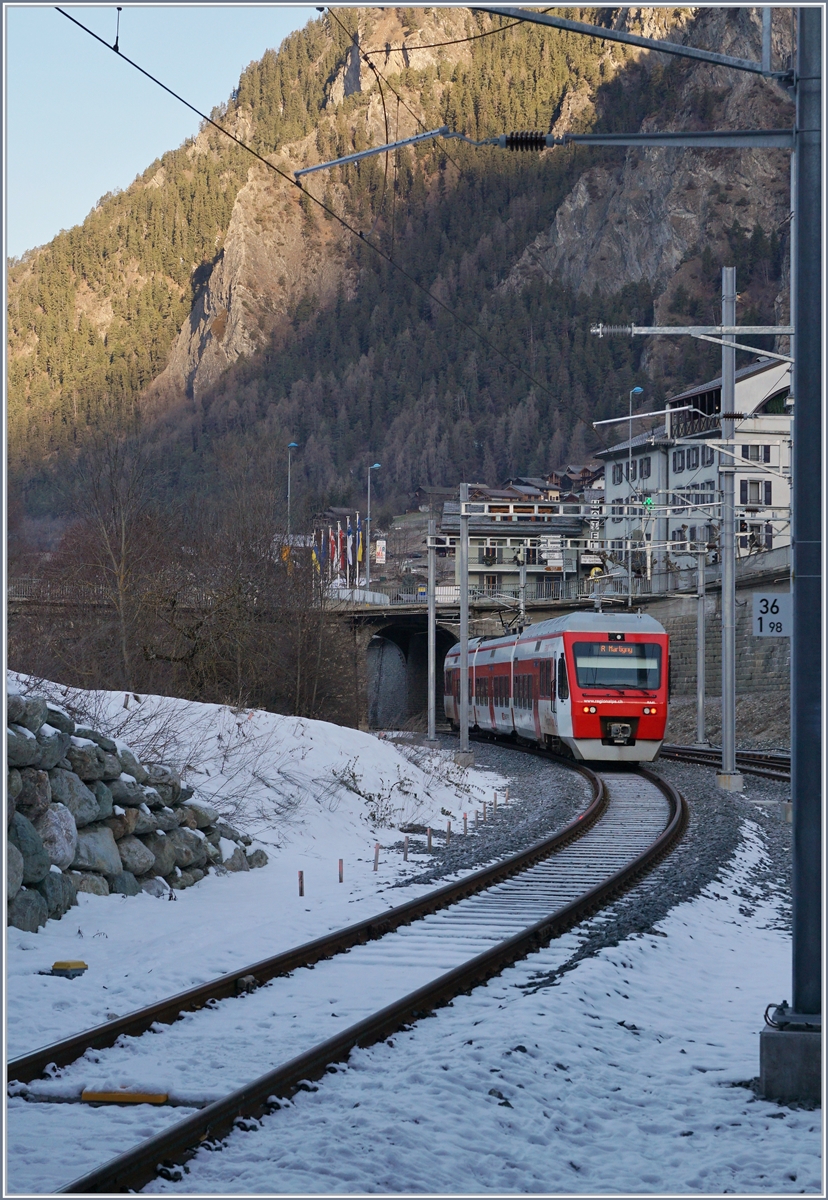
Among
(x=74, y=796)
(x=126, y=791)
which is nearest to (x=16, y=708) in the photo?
(x=74, y=796)

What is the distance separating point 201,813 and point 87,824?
2.27 m

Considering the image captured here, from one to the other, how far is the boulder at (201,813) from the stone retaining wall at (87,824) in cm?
1

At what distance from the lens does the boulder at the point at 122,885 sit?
41.7 feet

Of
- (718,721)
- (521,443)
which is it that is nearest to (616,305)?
(521,443)

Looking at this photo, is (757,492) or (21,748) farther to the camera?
(757,492)

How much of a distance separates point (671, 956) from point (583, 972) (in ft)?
5.43

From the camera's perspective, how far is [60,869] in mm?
11906

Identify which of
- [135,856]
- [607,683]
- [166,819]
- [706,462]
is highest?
[706,462]

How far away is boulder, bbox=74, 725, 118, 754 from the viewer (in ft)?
43.1

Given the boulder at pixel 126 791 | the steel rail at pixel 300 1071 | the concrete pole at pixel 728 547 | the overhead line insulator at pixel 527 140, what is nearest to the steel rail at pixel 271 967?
the steel rail at pixel 300 1071

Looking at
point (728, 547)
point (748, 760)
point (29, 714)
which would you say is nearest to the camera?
point (29, 714)

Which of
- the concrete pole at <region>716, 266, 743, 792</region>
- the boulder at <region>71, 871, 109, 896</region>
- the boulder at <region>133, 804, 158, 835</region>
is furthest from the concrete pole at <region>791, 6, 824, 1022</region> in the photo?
the concrete pole at <region>716, 266, 743, 792</region>

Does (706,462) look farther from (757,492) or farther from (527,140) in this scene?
(527,140)

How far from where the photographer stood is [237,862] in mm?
14992
